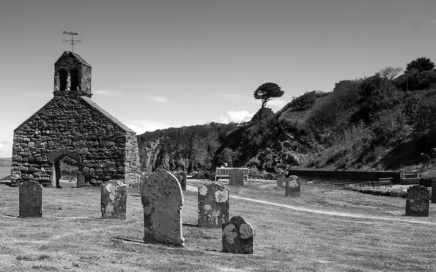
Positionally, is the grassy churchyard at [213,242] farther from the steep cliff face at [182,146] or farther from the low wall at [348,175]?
the steep cliff face at [182,146]

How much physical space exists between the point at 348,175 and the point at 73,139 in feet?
81.0

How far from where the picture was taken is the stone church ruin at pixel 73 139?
26453 mm

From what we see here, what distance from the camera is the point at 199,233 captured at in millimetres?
12805

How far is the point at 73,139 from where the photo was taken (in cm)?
2700

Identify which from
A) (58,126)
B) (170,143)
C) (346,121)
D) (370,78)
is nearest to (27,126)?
(58,126)

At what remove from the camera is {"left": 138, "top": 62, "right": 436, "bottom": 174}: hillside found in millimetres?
43344

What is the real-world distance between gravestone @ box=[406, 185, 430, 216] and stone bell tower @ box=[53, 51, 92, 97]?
18.2m

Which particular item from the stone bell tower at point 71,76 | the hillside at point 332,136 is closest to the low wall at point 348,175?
the hillside at point 332,136

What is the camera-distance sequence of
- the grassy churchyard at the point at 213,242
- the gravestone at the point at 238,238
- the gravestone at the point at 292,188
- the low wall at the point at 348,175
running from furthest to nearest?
the low wall at the point at 348,175 → the gravestone at the point at 292,188 → the gravestone at the point at 238,238 → the grassy churchyard at the point at 213,242

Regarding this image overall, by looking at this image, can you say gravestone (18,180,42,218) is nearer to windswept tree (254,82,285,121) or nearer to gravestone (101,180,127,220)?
gravestone (101,180,127,220)

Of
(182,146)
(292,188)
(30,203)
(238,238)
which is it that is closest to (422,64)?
(182,146)

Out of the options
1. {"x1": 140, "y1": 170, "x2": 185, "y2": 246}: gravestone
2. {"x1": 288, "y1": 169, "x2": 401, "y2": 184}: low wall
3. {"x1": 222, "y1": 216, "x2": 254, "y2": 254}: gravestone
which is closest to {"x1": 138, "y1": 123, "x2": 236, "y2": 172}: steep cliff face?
{"x1": 288, "y1": 169, "x2": 401, "y2": 184}: low wall

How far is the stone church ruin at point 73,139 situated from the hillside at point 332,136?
23.4 meters

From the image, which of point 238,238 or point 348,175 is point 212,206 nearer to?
point 238,238
